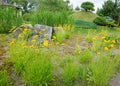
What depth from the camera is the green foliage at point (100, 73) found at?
153 inches

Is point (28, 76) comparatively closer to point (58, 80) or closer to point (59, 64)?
point (58, 80)

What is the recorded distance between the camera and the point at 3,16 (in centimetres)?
878

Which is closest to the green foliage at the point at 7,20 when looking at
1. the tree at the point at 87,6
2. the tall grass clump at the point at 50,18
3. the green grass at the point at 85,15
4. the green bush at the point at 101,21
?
the tall grass clump at the point at 50,18

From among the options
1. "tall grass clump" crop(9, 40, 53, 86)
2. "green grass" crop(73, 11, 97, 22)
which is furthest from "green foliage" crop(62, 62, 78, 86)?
"green grass" crop(73, 11, 97, 22)

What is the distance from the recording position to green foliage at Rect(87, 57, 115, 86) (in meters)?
3.90

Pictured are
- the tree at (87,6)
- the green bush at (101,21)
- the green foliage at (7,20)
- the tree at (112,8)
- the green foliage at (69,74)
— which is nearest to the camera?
the green foliage at (69,74)

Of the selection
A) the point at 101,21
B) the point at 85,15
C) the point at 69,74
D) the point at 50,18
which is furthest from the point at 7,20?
the point at 85,15

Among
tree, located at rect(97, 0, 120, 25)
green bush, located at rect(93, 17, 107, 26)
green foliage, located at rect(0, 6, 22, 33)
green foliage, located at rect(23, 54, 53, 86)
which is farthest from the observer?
→ tree, located at rect(97, 0, 120, 25)

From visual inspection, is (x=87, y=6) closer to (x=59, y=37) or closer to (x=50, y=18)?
(x=50, y=18)

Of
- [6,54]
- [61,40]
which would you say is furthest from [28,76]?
[61,40]

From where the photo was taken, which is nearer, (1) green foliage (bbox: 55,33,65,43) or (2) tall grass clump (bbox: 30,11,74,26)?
(1) green foliage (bbox: 55,33,65,43)

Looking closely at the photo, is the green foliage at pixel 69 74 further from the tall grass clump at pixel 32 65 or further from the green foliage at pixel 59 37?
the green foliage at pixel 59 37

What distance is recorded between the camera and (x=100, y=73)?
3885 millimetres

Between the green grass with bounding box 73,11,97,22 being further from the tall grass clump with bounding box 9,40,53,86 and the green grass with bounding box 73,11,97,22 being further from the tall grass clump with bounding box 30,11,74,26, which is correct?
the tall grass clump with bounding box 9,40,53,86
